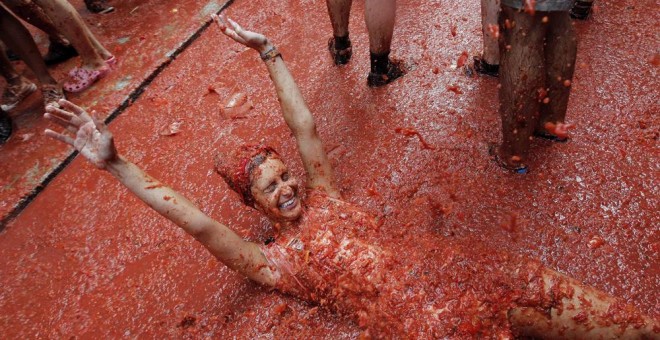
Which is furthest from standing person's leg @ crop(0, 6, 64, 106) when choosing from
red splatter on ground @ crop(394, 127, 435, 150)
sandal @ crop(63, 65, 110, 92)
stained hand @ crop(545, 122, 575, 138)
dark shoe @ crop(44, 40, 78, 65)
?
stained hand @ crop(545, 122, 575, 138)

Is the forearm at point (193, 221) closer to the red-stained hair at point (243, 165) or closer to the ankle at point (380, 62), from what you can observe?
the red-stained hair at point (243, 165)

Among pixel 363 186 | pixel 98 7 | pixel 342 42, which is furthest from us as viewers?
pixel 98 7

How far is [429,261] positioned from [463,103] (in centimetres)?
137

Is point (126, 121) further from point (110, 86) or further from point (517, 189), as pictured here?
point (517, 189)

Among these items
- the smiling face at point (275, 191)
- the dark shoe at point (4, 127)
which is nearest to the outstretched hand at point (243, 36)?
the smiling face at point (275, 191)

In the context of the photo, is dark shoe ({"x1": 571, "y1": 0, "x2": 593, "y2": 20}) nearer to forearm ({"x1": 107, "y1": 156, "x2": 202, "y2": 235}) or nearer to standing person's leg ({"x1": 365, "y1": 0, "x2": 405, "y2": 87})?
standing person's leg ({"x1": 365, "y1": 0, "x2": 405, "y2": 87})

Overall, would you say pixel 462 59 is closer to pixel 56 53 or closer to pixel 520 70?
pixel 520 70

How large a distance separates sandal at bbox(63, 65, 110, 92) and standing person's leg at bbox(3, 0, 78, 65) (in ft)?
1.65

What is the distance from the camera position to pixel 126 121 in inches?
135

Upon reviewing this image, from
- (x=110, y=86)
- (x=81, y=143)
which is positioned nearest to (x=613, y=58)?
(x=81, y=143)

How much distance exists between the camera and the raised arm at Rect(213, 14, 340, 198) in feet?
7.55

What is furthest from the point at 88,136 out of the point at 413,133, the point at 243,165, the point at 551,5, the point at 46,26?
the point at 46,26

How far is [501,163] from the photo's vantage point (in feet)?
7.95

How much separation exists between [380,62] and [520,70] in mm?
1239
